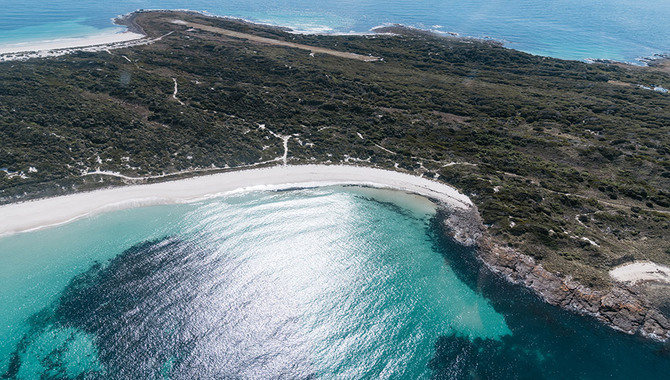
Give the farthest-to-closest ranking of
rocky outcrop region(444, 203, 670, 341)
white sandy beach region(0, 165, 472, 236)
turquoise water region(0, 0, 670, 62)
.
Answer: turquoise water region(0, 0, 670, 62)
white sandy beach region(0, 165, 472, 236)
rocky outcrop region(444, 203, 670, 341)

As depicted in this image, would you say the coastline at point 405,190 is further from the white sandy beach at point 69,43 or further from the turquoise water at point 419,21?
the turquoise water at point 419,21

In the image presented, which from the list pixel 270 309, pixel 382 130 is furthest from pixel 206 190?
pixel 382 130

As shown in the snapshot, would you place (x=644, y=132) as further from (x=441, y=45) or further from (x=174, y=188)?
(x=174, y=188)

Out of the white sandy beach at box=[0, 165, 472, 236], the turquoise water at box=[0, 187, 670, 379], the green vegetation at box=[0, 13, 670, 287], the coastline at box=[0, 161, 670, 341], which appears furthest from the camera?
the green vegetation at box=[0, 13, 670, 287]

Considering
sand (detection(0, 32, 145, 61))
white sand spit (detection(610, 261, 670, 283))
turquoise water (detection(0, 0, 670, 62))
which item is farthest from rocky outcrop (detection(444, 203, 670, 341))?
turquoise water (detection(0, 0, 670, 62))

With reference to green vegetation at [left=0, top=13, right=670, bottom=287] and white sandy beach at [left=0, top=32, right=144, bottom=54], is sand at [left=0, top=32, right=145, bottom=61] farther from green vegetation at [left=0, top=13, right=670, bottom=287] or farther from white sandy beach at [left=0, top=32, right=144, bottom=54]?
green vegetation at [left=0, top=13, right=670, bottom=287]

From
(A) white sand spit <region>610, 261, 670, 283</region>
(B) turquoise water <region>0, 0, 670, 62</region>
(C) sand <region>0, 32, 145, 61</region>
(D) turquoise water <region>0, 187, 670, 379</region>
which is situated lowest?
(D) turquoise water <region>0, 187, 670, 379</region>
